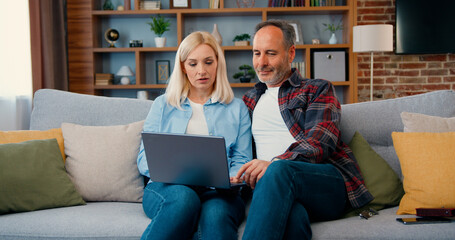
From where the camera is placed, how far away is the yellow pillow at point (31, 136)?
186 centimetres

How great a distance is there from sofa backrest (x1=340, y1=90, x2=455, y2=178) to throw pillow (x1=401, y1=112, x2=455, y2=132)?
13 centimetres

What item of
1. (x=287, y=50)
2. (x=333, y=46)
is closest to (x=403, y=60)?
(x=333, y=46)

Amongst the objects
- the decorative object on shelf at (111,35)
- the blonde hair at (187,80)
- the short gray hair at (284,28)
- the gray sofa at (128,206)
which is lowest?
the gray sofa at (128,206)

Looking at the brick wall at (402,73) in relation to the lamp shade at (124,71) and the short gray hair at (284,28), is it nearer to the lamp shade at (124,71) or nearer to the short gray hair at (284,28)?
the lamp shade at (124,71)

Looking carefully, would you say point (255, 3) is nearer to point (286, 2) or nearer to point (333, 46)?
point (286, 2)

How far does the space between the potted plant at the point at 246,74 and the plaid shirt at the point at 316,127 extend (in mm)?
2210

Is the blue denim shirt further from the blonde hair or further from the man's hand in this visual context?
the man's hand

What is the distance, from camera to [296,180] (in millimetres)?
1419

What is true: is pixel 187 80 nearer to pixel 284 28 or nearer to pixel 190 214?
pixel 284 28

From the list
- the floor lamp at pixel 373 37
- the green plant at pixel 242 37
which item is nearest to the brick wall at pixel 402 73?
the floor lamp at pixel 373 37

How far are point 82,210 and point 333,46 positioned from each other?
10.2ft

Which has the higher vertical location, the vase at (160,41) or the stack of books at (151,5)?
the stack of books at (151,5)

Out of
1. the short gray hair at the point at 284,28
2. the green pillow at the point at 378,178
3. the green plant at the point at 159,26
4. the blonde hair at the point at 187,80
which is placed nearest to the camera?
the green pillow at the point at 378,178

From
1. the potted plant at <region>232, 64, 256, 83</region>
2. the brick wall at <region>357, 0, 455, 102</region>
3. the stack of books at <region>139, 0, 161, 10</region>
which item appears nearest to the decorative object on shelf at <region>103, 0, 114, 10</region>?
the stack of books at <region>139, 0, 161, 10</region>
